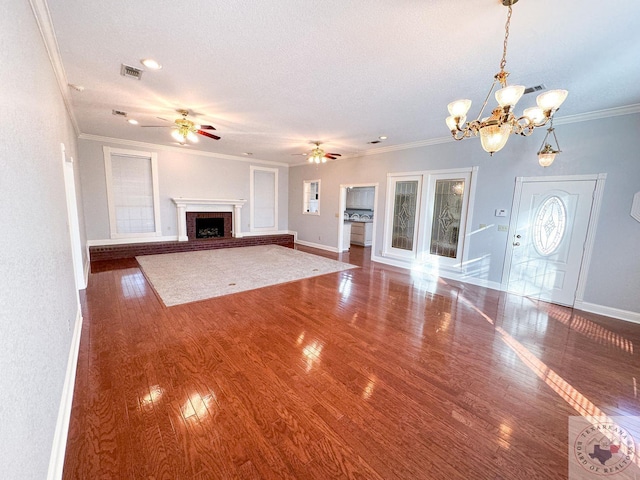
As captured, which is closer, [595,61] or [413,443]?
[413,443]

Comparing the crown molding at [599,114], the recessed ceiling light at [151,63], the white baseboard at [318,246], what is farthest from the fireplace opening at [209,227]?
the crown molding at [599,114]

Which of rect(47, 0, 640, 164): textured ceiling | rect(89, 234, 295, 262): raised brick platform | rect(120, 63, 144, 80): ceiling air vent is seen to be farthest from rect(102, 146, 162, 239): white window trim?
rect(120, 63, 144, 80): ceiling air vent

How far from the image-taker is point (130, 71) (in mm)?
2779

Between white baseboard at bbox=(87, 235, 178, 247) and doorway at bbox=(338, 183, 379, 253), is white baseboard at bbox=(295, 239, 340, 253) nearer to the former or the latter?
doorway at bbox=(338, 183, 379, 253)

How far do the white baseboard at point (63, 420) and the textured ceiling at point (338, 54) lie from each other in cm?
272

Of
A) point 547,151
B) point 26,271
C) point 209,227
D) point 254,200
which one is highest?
point 547,151

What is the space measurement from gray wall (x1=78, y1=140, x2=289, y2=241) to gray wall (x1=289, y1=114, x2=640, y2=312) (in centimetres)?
430

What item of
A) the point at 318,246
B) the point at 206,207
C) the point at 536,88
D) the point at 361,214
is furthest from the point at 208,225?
the point at 536,88

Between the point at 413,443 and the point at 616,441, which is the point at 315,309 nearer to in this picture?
the point at 413,443

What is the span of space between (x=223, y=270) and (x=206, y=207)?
127 inches

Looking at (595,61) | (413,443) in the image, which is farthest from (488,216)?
(413,443)

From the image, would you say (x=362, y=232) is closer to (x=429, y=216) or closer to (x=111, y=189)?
(x=429, y=216)

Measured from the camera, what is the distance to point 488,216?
4.69 m

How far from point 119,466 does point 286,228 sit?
26.6ft
